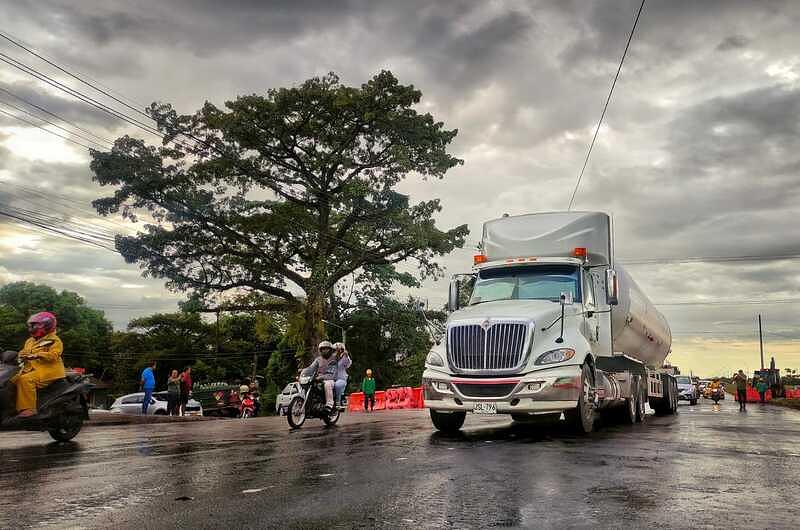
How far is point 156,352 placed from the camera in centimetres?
6544

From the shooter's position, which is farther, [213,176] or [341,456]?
[213,176]

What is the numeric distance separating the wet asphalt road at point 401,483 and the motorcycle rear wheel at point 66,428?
1.01 feet

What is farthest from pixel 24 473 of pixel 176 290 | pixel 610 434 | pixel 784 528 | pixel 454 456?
pixel 176 290

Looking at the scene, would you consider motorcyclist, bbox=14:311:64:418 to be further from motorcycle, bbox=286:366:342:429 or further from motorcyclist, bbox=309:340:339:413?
motorcyclist, bbox=309:340:339:413

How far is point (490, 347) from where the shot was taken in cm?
1165

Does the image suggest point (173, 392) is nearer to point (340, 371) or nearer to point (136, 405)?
point (136, 405)

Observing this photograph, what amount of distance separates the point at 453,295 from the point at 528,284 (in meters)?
1.35

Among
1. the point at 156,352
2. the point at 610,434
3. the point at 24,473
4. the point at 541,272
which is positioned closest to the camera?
the point at 24,473

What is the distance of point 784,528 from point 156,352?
65.3 m

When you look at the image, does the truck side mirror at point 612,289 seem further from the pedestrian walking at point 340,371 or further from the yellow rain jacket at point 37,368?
the yellow rain jacket at point 37,368

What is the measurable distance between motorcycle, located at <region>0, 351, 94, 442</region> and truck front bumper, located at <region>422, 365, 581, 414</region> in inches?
221

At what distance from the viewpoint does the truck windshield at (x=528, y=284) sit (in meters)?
13.1

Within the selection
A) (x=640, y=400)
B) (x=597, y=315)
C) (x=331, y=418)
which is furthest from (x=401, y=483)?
(x=640, y=400)

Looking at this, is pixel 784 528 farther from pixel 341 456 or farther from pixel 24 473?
pixel 24 473
